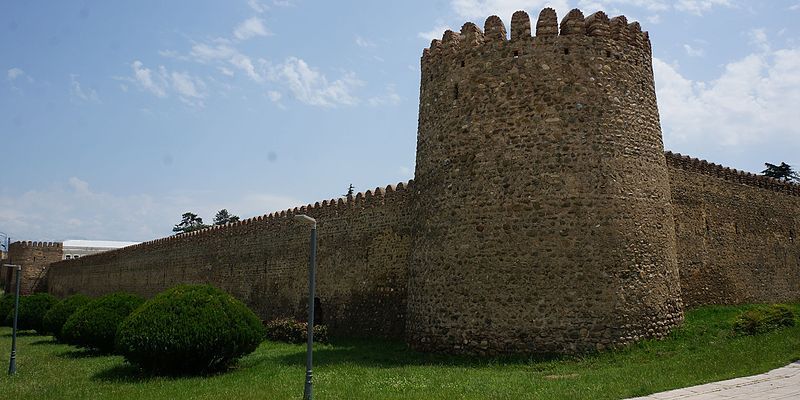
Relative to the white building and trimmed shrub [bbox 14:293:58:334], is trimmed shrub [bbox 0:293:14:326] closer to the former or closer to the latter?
trimmed shrub [bbox 14:293:58:334]

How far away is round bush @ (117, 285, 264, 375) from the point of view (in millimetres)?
12078

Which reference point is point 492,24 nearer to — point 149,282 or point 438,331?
point 438,331

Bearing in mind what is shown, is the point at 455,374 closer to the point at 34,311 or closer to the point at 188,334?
the point at 188,334

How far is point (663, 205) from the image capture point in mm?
13039

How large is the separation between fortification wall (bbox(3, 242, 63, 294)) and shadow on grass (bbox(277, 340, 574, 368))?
1881 inches

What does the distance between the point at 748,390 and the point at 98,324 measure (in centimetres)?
1601

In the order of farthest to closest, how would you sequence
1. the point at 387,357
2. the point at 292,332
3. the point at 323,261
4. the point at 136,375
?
the point at 323,261 → the point at 292,332 → the point at 387,357 → the point at 136,375

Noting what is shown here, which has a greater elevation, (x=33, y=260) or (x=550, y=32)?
(x=550, y=32)

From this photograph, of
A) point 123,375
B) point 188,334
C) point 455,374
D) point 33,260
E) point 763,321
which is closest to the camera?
point 455,374

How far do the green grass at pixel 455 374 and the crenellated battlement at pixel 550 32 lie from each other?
5753 mm

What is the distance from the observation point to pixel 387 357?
13367 millimetres

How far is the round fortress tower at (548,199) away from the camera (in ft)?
38.9

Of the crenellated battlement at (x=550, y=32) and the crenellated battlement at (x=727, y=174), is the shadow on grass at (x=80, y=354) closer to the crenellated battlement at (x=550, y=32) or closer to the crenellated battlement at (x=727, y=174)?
the crenellated battlement at (x=550, y=32)

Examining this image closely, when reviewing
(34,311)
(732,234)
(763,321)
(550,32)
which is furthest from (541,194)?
(34,311)
